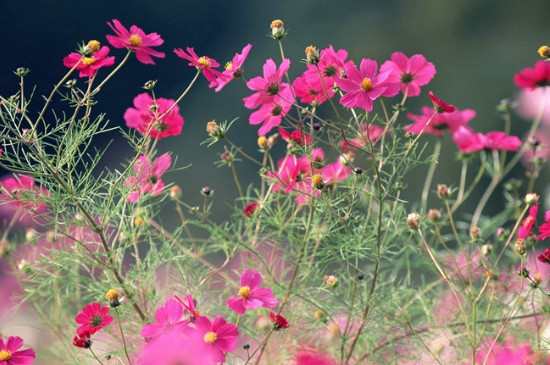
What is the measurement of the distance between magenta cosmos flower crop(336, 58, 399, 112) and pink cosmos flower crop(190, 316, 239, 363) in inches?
7.5

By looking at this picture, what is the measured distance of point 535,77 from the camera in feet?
2.35

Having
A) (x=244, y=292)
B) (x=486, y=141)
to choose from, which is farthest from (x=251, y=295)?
(x=486, y=141)

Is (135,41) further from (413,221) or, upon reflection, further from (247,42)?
(247,42)

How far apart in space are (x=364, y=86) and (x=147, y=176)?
0.22 meters

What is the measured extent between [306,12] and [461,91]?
713mm

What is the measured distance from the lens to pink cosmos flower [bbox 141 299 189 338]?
498mm

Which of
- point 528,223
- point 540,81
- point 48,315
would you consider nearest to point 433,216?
point 528,223

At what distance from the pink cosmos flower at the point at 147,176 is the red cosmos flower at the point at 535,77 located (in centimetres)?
37

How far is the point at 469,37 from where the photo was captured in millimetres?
2797

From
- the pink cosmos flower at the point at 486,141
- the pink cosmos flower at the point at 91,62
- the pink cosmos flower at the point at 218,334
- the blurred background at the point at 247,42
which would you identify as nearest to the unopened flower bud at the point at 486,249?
the pink cosmos flower at the point at 486,141

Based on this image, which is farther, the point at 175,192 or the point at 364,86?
the point at 175,192

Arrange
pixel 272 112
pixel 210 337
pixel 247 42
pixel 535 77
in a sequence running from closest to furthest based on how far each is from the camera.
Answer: pixel 210 337 → pixel 272 112 → pixel 535 77 → pixel 247 42

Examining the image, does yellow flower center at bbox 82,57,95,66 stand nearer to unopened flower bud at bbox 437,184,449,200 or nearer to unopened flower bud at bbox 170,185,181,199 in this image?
unopened flower bud at bbox 170,185,181,199

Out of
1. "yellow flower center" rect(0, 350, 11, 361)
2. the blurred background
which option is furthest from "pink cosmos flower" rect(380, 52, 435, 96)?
the blurred background
